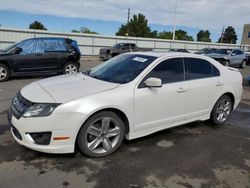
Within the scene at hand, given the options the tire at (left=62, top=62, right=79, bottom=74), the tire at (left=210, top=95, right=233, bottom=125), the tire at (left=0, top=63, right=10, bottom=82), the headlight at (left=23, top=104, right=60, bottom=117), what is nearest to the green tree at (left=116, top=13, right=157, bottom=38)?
the tire at (left=62, top=62, right=79, bottom=74)

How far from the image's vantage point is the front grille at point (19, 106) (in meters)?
3.54

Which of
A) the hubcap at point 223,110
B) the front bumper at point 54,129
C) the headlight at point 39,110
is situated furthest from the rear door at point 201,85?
the headlight at point 39,110

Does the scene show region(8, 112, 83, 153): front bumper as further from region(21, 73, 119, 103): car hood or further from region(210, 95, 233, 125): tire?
region(210, 95, 233, 125): tire

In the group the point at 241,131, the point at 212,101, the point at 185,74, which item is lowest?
the point at 241,131

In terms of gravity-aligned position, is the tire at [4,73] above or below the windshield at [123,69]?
below

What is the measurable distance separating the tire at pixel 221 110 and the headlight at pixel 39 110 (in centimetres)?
338

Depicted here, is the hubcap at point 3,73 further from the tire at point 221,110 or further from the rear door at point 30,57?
the tire at point 221,110

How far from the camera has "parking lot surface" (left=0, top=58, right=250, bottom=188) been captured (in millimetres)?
3232

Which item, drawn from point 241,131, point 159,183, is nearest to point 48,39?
point 241,131

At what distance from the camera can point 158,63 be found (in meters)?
4.40

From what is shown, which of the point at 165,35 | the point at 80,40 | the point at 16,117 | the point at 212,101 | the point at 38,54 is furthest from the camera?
the point at 165,35

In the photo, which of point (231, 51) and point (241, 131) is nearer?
point (241, 131)

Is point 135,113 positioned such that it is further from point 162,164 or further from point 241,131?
point 241,131

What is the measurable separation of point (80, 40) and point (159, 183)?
74.8 ft
